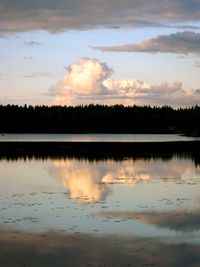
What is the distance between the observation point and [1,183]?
28.8m

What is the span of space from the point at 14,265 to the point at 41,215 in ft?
21.1

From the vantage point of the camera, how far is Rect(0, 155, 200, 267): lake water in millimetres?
12867

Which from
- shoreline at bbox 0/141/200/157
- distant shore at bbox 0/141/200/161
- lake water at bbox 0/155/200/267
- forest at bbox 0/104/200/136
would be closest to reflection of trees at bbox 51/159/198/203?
lake water at bbox 0/155/200/267

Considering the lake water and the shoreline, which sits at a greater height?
the lake water

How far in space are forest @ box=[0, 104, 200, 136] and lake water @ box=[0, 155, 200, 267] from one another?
465 ft

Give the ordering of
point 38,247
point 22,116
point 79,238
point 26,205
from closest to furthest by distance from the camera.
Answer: point 38,247 < point 79,238 < point 26,205 < point 22,116

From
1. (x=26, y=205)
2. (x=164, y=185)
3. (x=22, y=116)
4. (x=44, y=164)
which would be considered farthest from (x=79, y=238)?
(x=22, y=116)

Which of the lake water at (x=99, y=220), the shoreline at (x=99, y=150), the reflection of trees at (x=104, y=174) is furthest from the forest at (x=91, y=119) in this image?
the lake water at (x=99, y=220)

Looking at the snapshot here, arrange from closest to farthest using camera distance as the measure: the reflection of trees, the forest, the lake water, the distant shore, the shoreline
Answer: the lake water < the reflection of trees < the distant shore < the shoreline < the forest

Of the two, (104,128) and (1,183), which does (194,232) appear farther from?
(104,128)

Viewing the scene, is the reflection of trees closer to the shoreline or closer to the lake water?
the lake water

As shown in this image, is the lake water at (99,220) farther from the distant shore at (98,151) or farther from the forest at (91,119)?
the forest at (91,119)

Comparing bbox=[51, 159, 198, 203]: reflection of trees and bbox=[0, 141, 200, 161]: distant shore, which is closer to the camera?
bbox=[51, 159, 198, 203]: reflection of trees

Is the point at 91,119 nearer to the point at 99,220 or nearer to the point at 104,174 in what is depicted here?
the point at 104,174
